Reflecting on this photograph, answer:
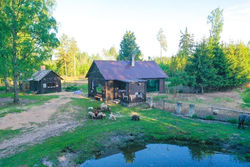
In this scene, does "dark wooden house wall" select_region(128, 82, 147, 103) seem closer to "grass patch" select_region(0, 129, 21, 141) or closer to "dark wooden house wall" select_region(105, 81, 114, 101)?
"dark wooden house wall" select_region(105, 81, 114, 101)

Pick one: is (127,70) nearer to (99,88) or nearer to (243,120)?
(99,88)

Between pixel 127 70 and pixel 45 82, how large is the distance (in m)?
18.3

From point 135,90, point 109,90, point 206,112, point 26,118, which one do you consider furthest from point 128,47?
point 26,118

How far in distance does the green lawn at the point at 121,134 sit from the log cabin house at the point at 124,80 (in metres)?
6.32

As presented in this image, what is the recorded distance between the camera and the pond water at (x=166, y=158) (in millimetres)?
9023

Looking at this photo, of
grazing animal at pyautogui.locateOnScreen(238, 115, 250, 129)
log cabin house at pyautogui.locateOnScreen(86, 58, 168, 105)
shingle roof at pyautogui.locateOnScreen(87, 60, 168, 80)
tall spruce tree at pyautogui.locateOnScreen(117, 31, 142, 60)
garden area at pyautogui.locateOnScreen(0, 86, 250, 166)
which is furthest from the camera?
tall spruce tree at pyautogui.locateOnScreen(117, 31, 142, 60)

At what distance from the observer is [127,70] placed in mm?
27016

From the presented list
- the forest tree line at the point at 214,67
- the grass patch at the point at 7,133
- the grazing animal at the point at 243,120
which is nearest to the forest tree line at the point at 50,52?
the forest tree line at the point at 214,67

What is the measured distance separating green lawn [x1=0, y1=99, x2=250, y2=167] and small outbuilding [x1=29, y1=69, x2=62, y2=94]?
23.0 meters

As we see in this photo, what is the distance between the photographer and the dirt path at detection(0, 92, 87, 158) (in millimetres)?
10393

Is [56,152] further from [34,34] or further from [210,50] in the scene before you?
[210,50]

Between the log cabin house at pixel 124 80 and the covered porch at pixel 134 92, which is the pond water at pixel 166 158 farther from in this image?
the log cabin house at pixel 124 80

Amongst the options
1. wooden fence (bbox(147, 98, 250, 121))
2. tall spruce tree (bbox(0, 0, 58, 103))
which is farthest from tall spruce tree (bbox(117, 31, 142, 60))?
wooden fence (bbox(147, 98, 250, 121))

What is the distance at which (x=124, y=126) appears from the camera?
43.8ft
